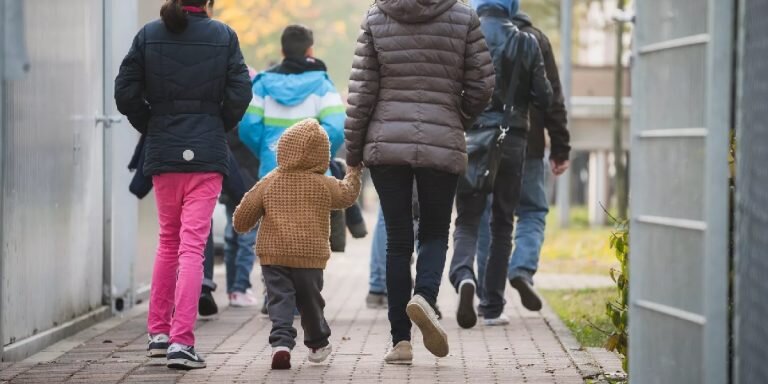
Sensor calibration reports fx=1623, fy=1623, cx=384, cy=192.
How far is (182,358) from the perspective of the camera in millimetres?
7660

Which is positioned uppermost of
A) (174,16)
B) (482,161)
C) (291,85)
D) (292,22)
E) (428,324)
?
(292,22)

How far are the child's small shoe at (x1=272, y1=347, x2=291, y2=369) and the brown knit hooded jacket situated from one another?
0.42 m

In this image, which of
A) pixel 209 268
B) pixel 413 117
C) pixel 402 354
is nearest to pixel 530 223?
pixel 209 268

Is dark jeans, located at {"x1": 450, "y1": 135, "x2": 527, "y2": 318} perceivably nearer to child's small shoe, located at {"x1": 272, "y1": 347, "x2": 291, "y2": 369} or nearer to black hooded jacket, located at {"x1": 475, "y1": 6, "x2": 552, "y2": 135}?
black hooded jacket, located at {"x1": 475, "y1": 6, "x2": 552, "y2": 135}

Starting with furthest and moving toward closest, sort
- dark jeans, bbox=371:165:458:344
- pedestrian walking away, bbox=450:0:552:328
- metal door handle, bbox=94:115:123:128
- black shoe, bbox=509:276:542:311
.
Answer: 1. metal door handle, bbox=94:115:123:128
2. black shoe, bbox=509:276:542:311
3. pedestrian walking away, bbox=450:0:552:328
4. dark jeans, bbox=371:165:458:344

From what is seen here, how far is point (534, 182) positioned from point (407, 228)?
263 cm

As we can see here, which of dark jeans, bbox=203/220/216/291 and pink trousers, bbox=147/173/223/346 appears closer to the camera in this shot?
pink trousers, bbox=147/173/223/346

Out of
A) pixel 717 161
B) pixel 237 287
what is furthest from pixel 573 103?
pixel 717 161

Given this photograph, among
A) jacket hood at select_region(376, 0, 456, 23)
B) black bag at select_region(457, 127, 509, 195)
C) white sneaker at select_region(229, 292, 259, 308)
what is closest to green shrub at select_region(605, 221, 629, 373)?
jacket hood at select_region(376, 0, 456, 23)

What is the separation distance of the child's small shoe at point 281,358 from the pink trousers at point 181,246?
42cm

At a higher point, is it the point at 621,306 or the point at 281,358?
the point at 621,306

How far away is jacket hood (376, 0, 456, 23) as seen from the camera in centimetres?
765

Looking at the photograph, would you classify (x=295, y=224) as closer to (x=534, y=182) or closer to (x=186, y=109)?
(x=186, y=109)

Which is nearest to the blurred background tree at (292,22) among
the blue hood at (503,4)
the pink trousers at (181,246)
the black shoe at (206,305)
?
the black shoe at (206,305)
